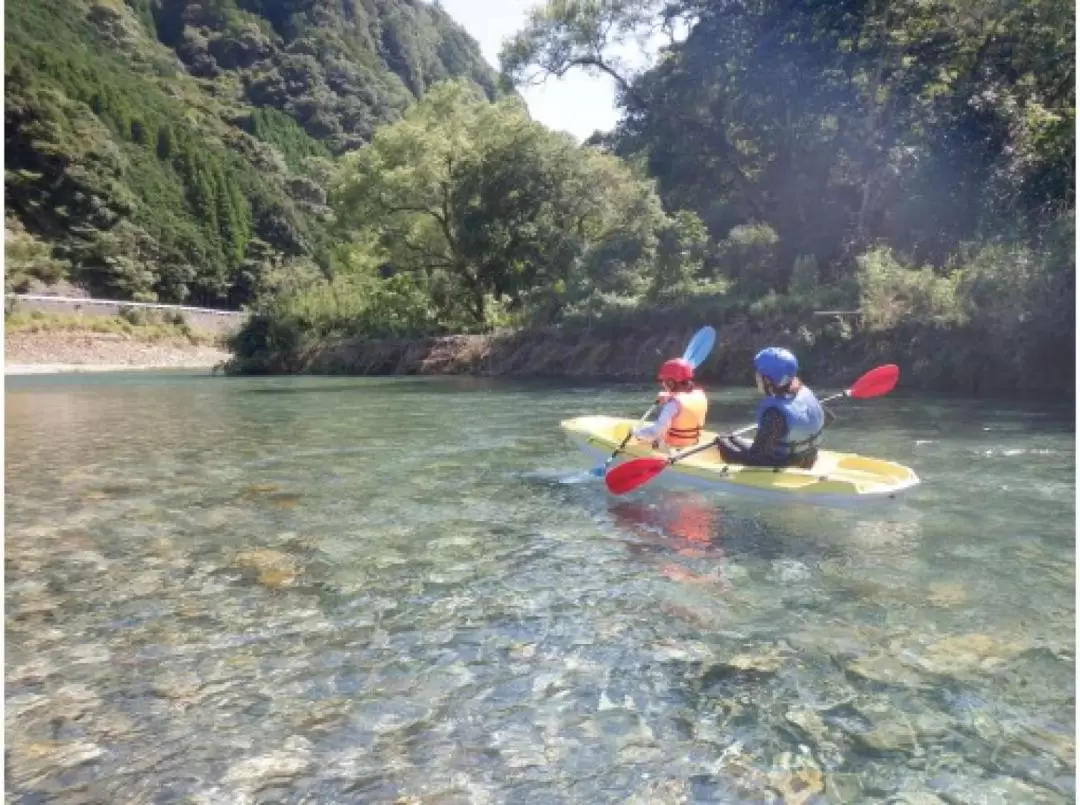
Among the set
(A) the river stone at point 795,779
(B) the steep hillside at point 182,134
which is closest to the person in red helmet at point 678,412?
(A) the river stone at point 795,779

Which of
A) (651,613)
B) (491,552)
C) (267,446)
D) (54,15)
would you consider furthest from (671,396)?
(54,15)

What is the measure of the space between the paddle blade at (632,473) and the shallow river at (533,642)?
244 millimetres

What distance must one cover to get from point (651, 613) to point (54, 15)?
100973 mm

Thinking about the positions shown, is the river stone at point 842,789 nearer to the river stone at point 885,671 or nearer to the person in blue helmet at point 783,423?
the river stone at point 885,671

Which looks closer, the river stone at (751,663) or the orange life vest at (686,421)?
the river stone at (751,663)

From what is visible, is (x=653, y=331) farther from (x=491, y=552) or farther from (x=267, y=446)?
(x=491, y=552)

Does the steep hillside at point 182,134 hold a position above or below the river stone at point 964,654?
above

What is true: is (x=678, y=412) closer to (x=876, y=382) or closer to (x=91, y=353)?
(x=876, y=382)

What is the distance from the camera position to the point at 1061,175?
45.1 ft

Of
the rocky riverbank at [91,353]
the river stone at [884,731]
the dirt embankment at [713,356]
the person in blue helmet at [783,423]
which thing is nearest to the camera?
the river stone at [884,731]

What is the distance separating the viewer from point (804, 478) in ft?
21.6

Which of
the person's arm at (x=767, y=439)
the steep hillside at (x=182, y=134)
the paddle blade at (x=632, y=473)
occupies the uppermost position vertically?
the steep hillside at (x=182, y=134)

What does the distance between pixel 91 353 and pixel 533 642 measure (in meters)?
42.0

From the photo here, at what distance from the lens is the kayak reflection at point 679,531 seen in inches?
209
